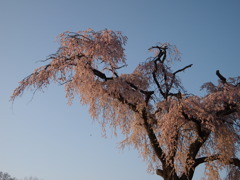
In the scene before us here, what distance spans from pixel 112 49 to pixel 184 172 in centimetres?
461

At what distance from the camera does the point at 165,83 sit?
34.2 ft

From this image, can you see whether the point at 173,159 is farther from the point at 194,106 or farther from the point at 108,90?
the point at 108,90

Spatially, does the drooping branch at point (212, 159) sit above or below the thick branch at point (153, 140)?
below

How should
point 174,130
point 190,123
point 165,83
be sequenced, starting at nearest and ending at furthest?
point 174,130
point 190,123
point 165,83

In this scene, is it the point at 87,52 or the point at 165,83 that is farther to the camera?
the point at 165,83

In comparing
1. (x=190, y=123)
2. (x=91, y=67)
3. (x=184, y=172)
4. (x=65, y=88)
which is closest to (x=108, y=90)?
(x=91, y=67)

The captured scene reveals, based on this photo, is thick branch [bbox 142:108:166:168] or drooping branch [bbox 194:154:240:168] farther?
thick branch [bbox 142:108:166:168]

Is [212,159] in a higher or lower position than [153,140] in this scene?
lower

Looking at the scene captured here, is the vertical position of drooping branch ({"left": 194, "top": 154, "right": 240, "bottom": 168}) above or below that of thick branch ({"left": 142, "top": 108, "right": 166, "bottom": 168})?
below

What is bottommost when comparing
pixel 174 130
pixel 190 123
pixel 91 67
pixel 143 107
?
pixel 174 130

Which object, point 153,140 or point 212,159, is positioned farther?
point 153,140

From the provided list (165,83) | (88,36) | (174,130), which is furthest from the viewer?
(165,83)

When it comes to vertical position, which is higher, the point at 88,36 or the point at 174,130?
the point at 88,36

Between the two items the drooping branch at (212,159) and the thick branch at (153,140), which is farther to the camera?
the thick branch at (153,140)
